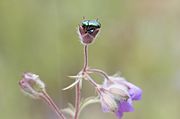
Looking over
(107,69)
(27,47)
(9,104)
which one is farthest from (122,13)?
(9,104)

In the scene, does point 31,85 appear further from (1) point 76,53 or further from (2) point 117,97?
(1) point 76,53

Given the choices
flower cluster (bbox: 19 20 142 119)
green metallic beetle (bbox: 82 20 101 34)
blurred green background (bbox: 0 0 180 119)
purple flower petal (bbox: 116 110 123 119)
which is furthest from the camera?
blurred green background (bbox: 0 0 180 119)

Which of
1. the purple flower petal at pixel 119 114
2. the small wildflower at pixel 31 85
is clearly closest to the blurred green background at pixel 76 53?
the small wildflower at pixel 31 85

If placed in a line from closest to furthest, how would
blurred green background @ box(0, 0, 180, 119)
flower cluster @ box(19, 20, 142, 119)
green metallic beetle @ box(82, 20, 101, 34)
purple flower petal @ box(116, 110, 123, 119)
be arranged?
green metallic beetle @ box(82, 20, 101, 34)
flower cluster @ box(19, 20, 142, 119)
purple flower petal @ box(116, 110, 123, 119)
blurred green background @ box(0, 0, 180, 119)

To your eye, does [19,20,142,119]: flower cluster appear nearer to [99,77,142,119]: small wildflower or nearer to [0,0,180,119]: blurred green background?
[99,77,142,119]: small wildflower

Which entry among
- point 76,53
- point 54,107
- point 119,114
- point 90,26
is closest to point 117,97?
point 119,114

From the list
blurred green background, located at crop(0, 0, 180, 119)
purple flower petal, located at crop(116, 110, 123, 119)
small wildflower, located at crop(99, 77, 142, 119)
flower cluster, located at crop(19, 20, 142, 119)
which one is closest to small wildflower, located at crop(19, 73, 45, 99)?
flower cluster, located at crop(19, 20, 142, 119)
